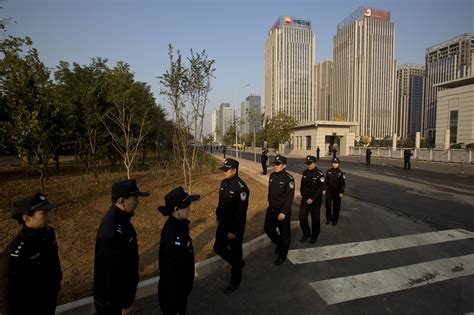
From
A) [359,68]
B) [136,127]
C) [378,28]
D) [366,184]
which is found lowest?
[366,184]

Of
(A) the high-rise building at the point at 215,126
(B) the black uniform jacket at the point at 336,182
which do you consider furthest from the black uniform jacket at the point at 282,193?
(A) the high-rise building at the point at 215,126

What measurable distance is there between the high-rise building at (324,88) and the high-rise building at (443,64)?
4340 cm

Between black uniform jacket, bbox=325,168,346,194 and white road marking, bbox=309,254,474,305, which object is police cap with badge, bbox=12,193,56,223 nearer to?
white road marking, bbox=309,254,474,305

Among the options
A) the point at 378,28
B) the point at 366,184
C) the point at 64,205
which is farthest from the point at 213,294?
the point at 378,28

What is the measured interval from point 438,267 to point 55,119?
1169cm

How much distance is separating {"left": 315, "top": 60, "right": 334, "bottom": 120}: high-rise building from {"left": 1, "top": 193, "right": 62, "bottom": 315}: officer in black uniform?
150239mm

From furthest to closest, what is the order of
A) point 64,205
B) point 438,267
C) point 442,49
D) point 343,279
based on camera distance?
point 442,49 → point 64,205 → point 438,267 → point 343,279

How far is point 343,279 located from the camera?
14.0ft

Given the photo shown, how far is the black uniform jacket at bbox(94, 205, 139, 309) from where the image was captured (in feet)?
7.51

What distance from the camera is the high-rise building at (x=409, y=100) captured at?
14262 cm

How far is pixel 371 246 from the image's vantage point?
560cm

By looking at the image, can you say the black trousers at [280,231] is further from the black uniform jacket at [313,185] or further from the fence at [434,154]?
the fence at [434,154]

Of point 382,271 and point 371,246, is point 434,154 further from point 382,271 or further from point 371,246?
point 382,271

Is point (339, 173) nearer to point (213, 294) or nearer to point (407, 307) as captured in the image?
point (407, 307)
